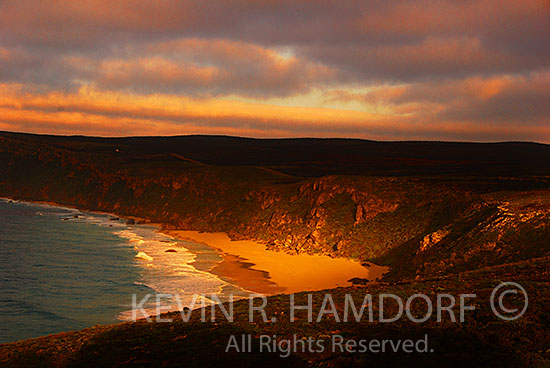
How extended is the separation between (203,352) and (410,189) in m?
58.6

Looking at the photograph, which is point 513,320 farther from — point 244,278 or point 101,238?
point 101,238

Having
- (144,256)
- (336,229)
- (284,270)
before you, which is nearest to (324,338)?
(284,270)

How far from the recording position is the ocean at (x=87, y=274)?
134ft

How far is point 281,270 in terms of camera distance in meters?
59.8

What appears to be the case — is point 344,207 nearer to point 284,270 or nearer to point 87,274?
point 284,270

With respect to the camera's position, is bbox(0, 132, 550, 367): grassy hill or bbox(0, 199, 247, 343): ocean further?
bbox(0, 199, 247, 343): ocean

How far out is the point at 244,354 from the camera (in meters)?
22.4

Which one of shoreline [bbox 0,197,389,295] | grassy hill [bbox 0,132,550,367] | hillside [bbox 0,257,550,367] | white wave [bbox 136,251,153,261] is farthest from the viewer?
white wave [bbox 136,251,153,261]

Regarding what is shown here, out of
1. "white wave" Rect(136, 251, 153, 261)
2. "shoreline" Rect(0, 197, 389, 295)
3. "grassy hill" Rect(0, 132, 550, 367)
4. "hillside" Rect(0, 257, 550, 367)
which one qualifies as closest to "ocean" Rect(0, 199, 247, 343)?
"white wave" Rect(136, 251, 153, 261)

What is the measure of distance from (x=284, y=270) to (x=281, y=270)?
1.17 ft

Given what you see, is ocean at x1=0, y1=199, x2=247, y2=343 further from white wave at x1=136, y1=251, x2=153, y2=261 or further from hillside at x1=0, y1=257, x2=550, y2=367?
hillside at x1=0, y1=257, x2=550, y2=367

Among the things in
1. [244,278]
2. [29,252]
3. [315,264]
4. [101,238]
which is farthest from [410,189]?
[29,252]

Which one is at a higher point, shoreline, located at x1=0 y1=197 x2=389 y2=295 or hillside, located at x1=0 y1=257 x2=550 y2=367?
hillside, located at x1=0 y1=257 x2=550 y2=367

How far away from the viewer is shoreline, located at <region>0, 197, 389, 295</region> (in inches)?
2056
